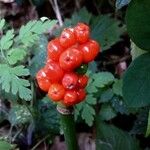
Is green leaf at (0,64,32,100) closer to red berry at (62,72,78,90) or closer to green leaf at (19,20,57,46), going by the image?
green leaf at (19,20,57,46)

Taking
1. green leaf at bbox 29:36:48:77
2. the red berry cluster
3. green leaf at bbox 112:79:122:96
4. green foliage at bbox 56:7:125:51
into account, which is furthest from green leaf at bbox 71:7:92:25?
the red berry cluster

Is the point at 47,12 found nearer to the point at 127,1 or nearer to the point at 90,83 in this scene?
the point at 90,83

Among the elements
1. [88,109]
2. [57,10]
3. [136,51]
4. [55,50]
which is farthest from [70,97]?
[57,10]

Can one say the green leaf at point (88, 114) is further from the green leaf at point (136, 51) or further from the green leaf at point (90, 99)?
the green leaf at point (136, 51)

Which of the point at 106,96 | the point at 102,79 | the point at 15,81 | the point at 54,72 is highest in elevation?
the point at 54,72

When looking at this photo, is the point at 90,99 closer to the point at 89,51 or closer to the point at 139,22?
the point at 139,22

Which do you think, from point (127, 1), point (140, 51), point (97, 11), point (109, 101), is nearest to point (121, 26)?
point (97, 11)
